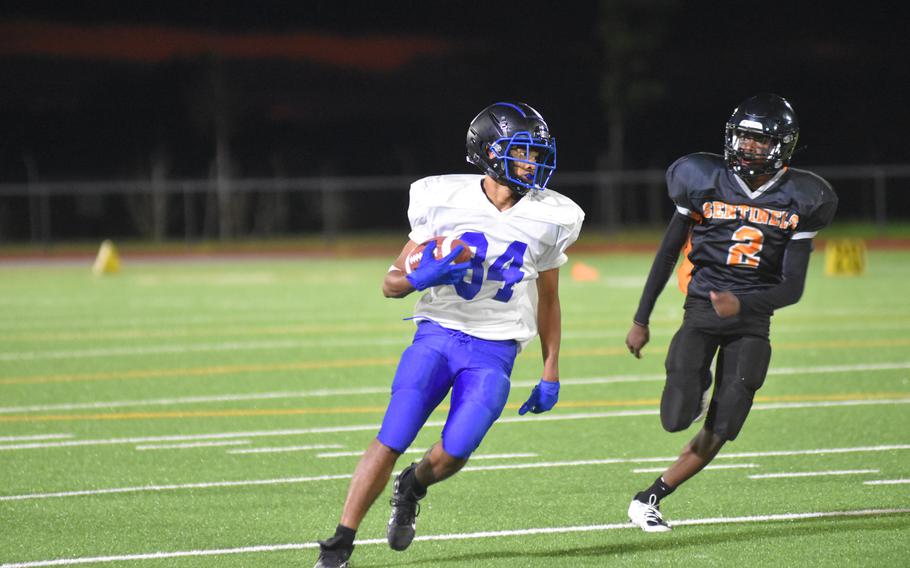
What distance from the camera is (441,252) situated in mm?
4762

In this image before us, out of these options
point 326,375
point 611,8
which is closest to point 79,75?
point 611,8

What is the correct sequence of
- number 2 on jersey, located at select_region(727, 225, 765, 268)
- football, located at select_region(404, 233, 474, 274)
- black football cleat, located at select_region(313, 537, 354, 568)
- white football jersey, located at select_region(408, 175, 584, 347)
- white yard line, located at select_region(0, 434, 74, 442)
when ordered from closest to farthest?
black football cleat, located at select_region(313, 537, 354, 568)
football, located at select_region(404, 233, 474, 274)
white football jersey, located at select_region(408, 175, 584, 347)
number 2 on jersey, located at select_region(727, 225, 765, 268)
white yard line, located at select_region(0, 434, 74, 442)

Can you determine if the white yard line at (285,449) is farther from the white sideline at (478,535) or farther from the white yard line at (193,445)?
the white sideline at (478,535)

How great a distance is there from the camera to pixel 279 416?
8.38 meters

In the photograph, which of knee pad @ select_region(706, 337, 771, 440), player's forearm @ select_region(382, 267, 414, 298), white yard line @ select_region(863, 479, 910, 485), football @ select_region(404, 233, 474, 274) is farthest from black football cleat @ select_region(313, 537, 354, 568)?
white yard line @ select_region(863, 479, 910, 485)

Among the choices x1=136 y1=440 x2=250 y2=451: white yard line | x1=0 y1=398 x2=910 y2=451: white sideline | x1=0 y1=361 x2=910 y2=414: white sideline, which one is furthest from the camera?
x1=0 y1=361 x2=910 y2=414: white sideline

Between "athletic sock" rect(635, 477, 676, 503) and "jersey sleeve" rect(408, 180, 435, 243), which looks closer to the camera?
"jersey sleeve" rect(408, 180, 435, 243)

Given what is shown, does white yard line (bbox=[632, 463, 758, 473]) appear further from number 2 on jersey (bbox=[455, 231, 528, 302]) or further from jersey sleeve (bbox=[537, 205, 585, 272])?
number 2 on jersey (bbox=[455, 231, 528, 302])

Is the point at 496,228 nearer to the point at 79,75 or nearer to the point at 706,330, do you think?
the point at 706,330

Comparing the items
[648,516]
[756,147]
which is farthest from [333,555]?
[756,147]

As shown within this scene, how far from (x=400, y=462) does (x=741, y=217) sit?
2.37 meters

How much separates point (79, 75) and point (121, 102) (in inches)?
73.9

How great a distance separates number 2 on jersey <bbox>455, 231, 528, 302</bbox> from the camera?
16.4 feet

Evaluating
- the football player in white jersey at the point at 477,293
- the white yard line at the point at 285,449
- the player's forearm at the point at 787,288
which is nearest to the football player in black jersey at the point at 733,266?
the player's forearm at the point at 787,288
